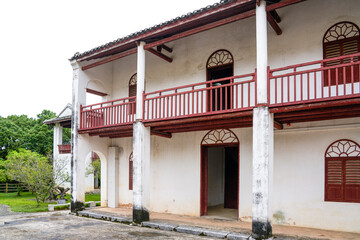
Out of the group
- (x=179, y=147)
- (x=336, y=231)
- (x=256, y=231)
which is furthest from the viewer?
(x=179, y=147)

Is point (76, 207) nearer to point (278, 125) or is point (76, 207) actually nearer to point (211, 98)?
point (211, 98)

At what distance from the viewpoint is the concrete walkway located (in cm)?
827

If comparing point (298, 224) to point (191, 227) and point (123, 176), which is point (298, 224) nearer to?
point (191, 227)

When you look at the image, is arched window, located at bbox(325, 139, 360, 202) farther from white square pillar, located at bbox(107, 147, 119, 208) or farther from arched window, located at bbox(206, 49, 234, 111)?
white square pillar, located at bbox(107, 147, 119, 208)

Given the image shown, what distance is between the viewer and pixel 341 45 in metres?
8.97

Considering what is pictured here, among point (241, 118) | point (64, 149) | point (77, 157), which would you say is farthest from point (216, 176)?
point (64, 149)

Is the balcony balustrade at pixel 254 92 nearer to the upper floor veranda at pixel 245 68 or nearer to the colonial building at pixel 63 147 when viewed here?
the upper floor veranda at pixel 245 68

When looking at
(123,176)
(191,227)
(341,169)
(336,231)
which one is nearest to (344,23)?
(341,169)

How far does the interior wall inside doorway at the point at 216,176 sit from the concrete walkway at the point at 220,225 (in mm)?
2664

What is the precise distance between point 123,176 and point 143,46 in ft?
20.5

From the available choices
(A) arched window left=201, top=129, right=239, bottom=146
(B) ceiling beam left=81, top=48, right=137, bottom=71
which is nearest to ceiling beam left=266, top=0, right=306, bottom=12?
(A) arched window left=201, top=129, right=239, bottom=146

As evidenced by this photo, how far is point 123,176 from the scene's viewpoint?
14.4 meters

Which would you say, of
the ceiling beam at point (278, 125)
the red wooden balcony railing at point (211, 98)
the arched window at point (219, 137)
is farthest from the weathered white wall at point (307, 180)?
the red wooden balcony railing at point (211, 98)

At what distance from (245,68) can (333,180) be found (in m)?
4.53
